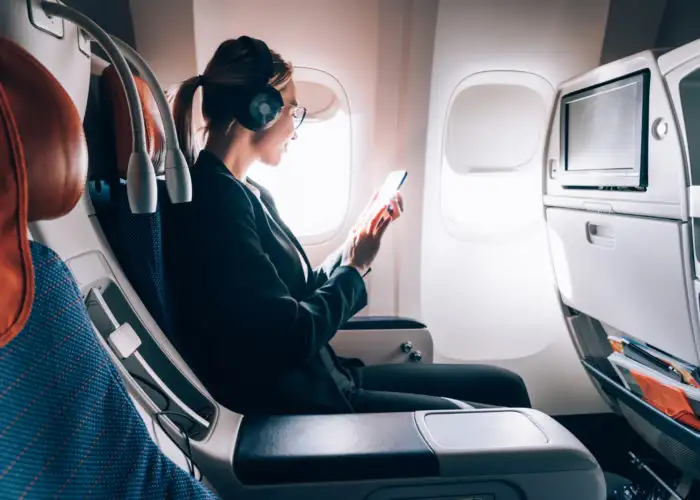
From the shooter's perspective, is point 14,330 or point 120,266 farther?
point 120,266

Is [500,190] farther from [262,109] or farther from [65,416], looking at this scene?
[65,416]

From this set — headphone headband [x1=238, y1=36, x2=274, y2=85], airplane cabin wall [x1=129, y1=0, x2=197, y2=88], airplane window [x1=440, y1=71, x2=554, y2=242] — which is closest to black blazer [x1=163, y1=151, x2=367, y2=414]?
headphone headband [x1=238, y1=36, x2=274, y2=85]

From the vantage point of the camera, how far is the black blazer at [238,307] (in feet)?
3.62

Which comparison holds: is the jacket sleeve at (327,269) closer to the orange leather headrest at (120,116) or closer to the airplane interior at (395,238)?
the airplane interior at (395,238)

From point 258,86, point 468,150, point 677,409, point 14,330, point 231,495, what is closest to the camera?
point 14,330

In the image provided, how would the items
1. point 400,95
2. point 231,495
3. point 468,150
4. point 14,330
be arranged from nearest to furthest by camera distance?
point 14,330, point 231,495, point 400,95, point 468,150

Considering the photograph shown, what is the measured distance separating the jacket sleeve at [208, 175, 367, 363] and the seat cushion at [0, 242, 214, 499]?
16.7 inches

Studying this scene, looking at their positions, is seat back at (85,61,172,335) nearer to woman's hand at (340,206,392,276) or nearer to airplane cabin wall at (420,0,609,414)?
woman's hand at (340,206,392,276)

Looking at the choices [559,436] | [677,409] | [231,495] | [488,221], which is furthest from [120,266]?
[488,221]

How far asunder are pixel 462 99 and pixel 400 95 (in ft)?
0.91

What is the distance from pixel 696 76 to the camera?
4.34 ft

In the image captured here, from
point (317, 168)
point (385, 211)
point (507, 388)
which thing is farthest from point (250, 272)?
point (317, 168)

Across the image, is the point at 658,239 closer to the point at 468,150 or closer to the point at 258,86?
the point at 468,150

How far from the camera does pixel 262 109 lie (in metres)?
1.23
